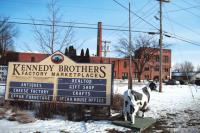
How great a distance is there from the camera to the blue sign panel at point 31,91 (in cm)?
1520

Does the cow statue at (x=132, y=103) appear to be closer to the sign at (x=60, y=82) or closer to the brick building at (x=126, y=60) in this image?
the sign at (x=60, y=82)

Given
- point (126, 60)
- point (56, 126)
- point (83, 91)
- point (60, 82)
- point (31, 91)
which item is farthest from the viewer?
point (126, 60)

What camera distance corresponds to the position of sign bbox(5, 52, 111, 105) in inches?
584

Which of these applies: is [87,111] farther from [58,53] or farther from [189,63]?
[189,63]

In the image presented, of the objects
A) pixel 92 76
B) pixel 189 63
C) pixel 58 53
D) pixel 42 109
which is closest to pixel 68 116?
pixel 42 109

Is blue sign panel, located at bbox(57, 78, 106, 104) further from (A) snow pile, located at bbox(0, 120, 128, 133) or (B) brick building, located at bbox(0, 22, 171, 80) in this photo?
(B) brick building, located at bbox(0, 22, 171, 80)

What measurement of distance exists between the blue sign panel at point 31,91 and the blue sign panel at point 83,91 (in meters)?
0.55

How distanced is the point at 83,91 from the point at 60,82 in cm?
119

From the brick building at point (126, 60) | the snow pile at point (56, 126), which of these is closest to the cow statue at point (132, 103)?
the snow pile at point (56, 126)

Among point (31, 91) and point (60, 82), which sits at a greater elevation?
point (60, 82)

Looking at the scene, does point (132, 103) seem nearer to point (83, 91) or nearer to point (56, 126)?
point (56, 126)

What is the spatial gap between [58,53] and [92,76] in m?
2.01

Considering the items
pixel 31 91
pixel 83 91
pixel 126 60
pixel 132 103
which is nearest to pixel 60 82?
pixel 83 91

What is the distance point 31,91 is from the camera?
608 inches
